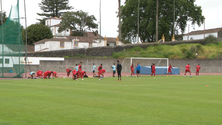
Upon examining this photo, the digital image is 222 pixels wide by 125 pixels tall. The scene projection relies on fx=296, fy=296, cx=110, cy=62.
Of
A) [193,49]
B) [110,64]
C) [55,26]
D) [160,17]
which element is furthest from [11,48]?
[55,26]

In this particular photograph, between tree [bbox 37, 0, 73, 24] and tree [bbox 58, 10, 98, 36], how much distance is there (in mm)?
17913

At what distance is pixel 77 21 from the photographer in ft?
268

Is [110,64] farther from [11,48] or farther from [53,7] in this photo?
[53,7]

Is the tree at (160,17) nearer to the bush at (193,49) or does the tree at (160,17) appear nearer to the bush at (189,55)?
the bush at (193,49)

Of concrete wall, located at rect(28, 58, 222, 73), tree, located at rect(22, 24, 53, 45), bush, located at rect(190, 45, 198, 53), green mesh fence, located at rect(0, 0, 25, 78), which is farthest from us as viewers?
tree, located at rect(22, 24, 53, 45)

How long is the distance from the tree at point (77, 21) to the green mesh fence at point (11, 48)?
5111 cm

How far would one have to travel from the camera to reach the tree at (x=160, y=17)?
2598 inches

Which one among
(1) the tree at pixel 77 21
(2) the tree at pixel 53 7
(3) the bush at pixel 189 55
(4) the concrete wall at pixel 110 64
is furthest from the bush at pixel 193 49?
(2) the tree at pixel 53 7

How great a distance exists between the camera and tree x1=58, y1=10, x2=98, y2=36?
81094 millimetres

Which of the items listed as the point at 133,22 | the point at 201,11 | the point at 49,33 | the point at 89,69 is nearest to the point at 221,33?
the point at 201,11

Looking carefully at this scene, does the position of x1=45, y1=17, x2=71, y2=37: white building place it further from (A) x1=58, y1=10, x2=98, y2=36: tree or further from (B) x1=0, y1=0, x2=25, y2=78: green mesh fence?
(B) x1=0, y1=0, x2=25, y2=78: green mesh fence

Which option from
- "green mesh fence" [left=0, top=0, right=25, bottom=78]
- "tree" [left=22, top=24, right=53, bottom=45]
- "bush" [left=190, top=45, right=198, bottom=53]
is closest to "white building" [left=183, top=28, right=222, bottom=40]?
"bush" [left=190, top=45, right=198, bottom=53]

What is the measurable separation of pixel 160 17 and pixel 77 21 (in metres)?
24.8

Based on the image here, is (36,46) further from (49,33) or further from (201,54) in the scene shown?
(201,54)
